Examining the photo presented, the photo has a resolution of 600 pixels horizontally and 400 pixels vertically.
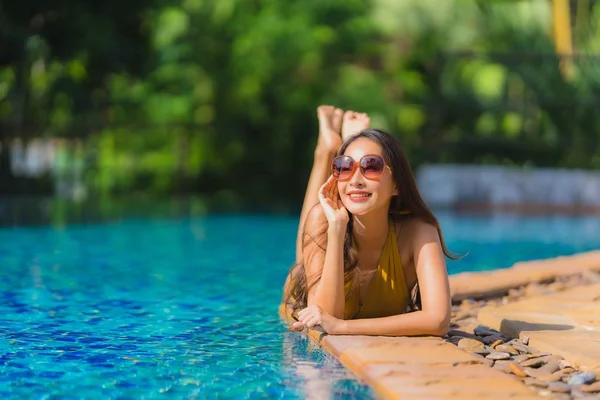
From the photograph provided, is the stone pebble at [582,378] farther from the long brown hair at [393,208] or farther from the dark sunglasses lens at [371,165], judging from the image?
the dark sunglasses lens at [371,165]

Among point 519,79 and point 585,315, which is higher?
point 519,79

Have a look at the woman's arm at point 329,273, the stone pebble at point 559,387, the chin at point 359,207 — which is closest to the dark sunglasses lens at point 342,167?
the chin at point 359,207

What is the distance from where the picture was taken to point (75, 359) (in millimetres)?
4586

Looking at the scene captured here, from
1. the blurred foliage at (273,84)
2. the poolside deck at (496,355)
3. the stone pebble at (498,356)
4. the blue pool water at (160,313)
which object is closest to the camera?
A: the poolside deck at (496,355)

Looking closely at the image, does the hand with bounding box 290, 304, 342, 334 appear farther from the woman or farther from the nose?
the nose

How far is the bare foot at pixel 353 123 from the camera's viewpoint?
18.9 feet

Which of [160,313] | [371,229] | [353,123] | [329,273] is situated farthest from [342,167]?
[160,313]

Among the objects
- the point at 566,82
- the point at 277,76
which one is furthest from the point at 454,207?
the point at 277,76

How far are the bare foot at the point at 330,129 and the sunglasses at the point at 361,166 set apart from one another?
124 centimetres

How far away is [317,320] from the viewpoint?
14.7 feet

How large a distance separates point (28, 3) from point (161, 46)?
414 centimetres

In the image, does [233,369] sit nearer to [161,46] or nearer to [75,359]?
[75,359]

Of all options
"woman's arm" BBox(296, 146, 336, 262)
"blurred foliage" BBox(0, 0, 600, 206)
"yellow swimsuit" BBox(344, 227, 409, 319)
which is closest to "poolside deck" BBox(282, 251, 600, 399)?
"yellow swimsuit" BBox(344, 227, 409, 319)

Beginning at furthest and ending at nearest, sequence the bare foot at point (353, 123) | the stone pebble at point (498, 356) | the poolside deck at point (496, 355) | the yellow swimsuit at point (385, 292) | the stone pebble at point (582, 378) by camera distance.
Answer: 1. the bare foot at point (353, 123)
2. the yellow swimsuit at point (385, 292)
3. the stone pebble at point (498, 356)
4. the stone pebble at point (582, 378)
5. the poolside deck at point (496, 355)
